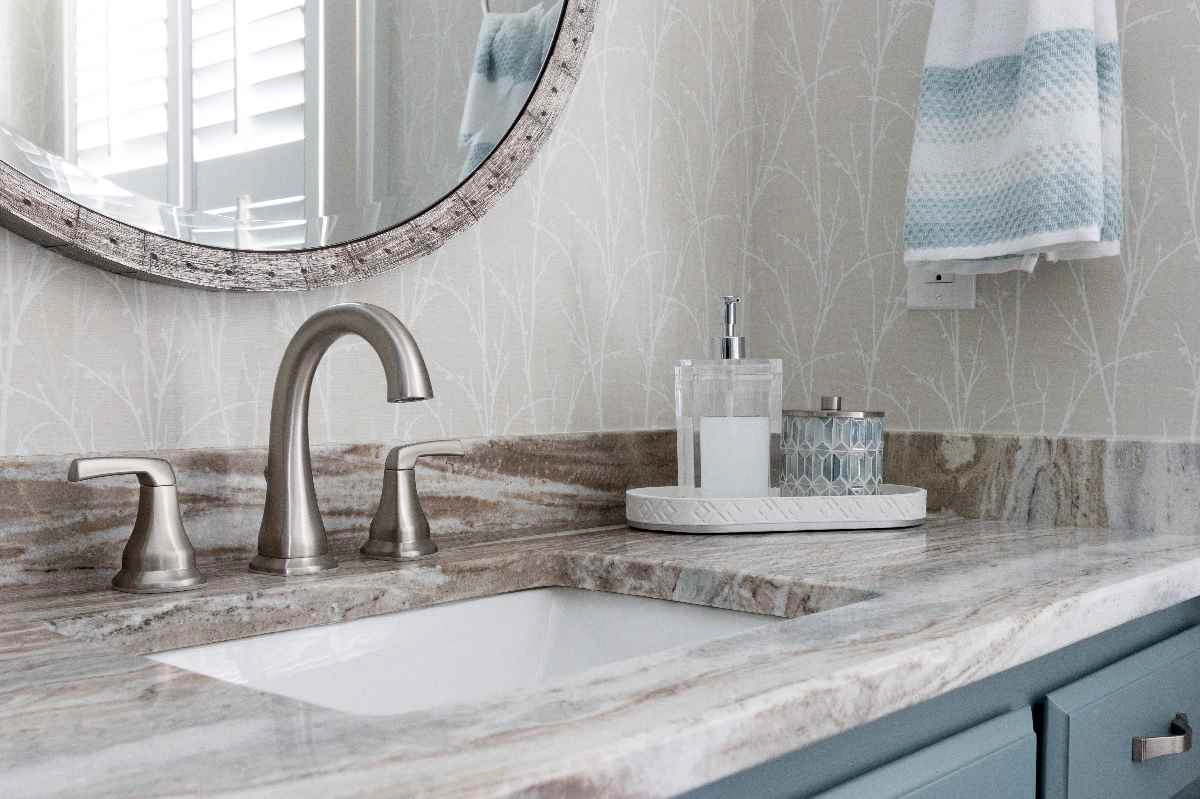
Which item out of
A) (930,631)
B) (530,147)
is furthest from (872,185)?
(930,631)

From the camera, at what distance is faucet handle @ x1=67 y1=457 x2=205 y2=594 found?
88 cm

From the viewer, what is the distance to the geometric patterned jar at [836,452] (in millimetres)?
1311

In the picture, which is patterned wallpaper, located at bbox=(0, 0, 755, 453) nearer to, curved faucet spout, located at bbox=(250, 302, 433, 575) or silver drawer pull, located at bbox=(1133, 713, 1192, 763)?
curved faucet spout, located at bbox=(250, 302, 433, 575)

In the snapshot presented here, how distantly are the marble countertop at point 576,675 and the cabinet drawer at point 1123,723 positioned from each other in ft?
0.19

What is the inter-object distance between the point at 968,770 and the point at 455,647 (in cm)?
46

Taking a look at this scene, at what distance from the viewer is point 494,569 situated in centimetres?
107

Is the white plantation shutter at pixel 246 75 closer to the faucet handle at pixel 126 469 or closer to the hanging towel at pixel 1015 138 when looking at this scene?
the faucet handle at pixel 126 469

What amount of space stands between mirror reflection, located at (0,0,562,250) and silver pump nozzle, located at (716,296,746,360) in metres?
0.32

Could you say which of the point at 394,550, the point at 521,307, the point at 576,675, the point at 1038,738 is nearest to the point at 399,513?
the point at 394,550

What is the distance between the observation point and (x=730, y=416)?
1.27 metres

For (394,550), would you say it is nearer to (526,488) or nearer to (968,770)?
(526,488)

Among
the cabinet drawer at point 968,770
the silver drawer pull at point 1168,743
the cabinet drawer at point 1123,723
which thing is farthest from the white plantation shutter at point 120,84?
the silver drawer pull at point 1168,743

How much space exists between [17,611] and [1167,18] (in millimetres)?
1301

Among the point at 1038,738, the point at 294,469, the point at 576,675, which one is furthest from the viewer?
the point at 294,469
